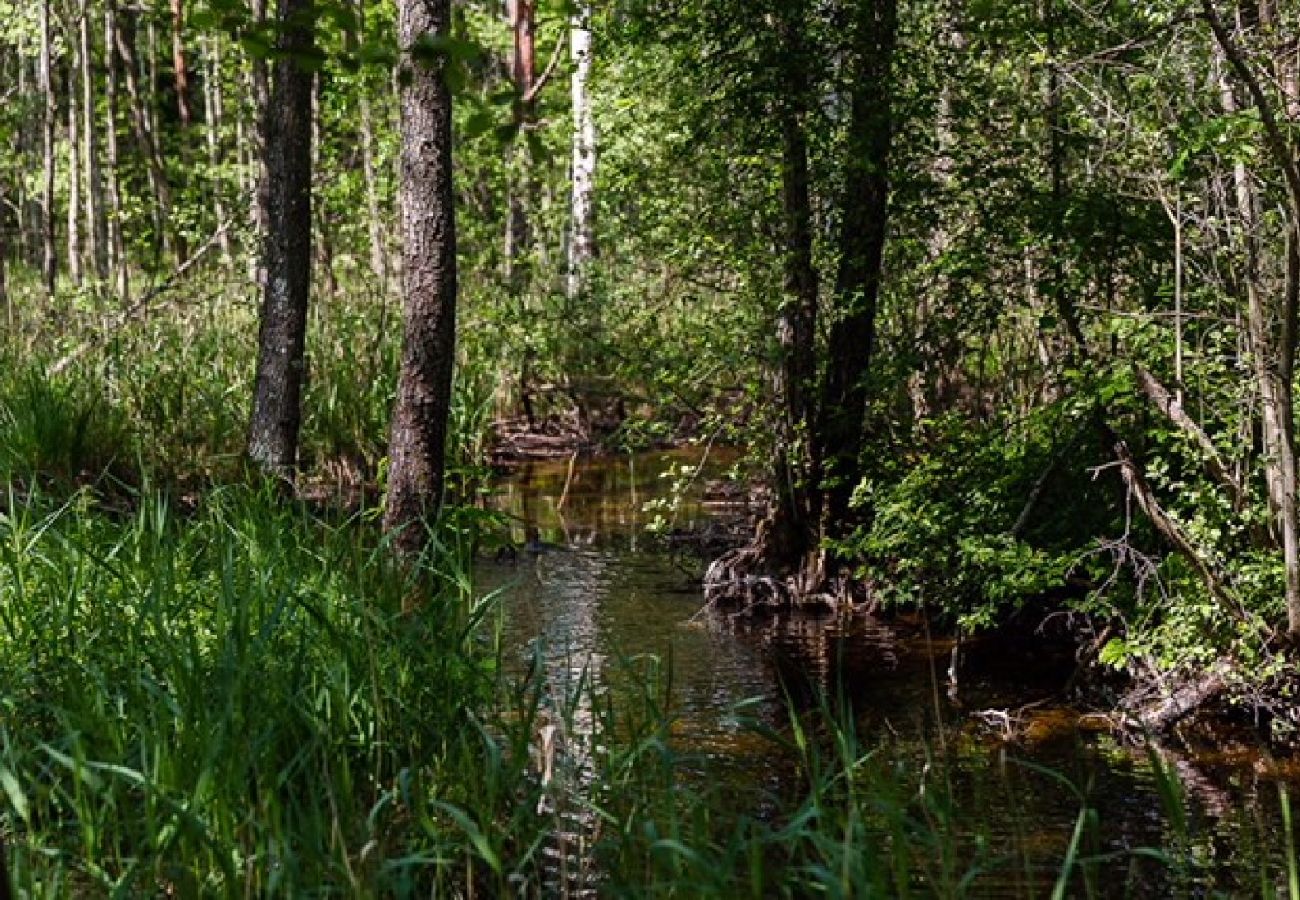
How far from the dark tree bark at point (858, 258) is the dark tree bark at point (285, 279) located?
3.06 meters

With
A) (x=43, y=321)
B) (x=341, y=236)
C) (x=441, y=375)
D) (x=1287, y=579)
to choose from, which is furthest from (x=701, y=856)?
(x=341, y=236)

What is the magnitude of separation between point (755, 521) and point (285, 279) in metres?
3.09

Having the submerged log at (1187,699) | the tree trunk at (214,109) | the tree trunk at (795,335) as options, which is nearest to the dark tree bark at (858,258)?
the tree trunk at (795,335)

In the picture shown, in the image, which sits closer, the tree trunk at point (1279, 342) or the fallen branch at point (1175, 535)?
the tree trunk at point (1279, 342)

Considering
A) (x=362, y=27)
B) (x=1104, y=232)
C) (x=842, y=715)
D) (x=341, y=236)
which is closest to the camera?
(x=362, y=27)

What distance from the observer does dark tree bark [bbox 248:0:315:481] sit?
9828 millimetres

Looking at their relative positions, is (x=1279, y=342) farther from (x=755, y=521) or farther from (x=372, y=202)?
(x=372, y=202)

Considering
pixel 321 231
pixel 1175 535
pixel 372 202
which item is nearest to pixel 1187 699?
pixel 1175 535

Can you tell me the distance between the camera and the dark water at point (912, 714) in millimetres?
5258

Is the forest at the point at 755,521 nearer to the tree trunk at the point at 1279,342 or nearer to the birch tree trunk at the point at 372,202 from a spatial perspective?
the tree trunk at the point at 1279,342

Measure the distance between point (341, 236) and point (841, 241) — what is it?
1345 centimetres

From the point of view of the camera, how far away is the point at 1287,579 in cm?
627

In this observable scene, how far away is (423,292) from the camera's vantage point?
7.62 meters

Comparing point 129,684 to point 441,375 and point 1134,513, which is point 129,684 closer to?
point 441,375
